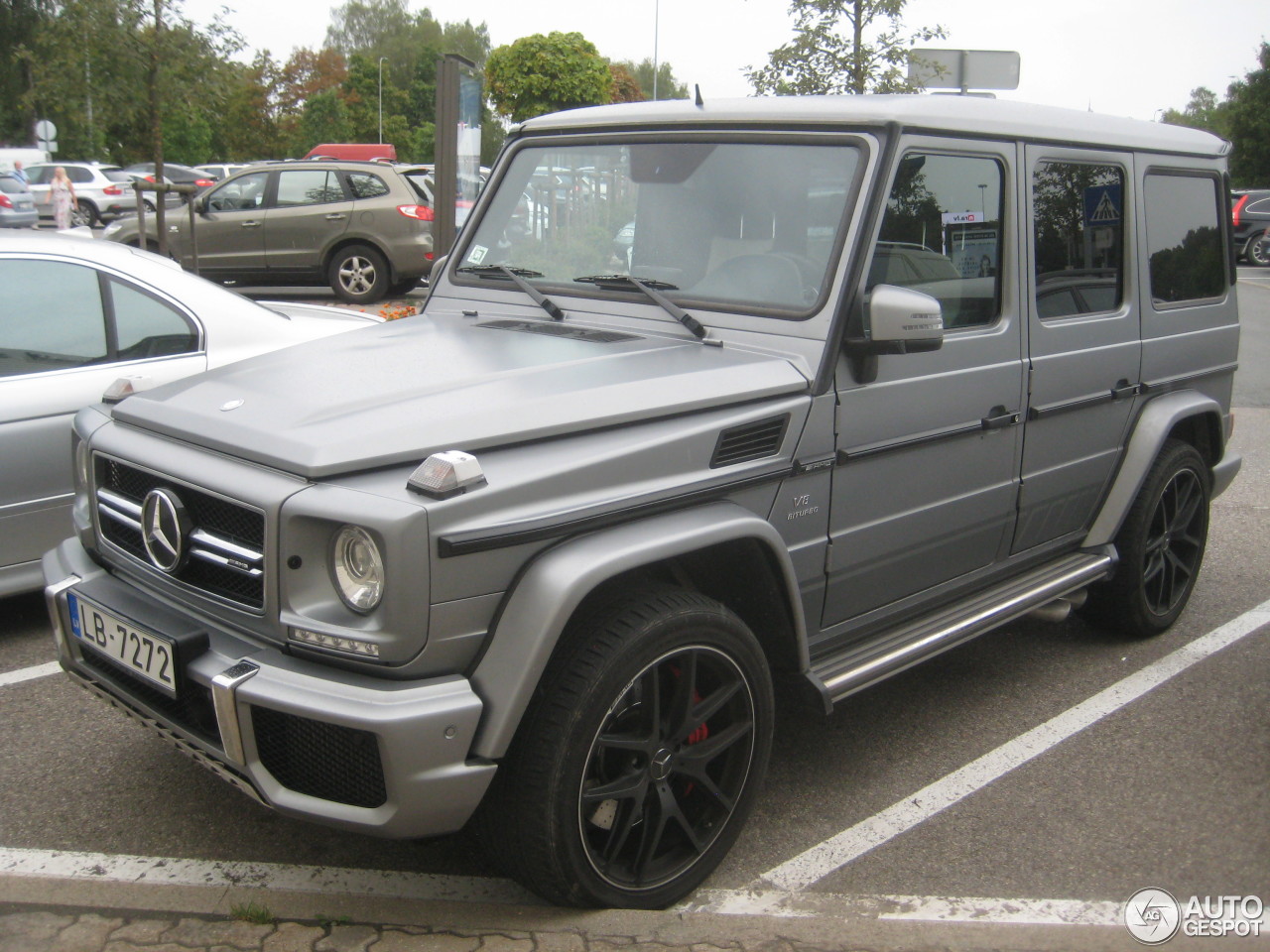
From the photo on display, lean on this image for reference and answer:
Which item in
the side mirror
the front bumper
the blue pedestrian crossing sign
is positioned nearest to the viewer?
the front bumper

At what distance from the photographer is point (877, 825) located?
3436 millimetres

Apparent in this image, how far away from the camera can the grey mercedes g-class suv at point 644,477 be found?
2490 millimetres

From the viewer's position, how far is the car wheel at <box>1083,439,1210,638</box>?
4.67m

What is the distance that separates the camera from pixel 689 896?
120 inches

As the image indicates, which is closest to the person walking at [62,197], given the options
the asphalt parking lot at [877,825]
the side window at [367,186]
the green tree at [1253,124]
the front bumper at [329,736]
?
the side window at [367,186]

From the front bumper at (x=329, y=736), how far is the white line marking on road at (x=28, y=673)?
1961 mm

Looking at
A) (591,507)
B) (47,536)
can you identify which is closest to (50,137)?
(47,536)

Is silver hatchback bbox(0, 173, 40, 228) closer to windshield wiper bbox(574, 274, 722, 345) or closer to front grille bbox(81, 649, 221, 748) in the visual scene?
windshield wiper bbox(574, 274, 722, 345)

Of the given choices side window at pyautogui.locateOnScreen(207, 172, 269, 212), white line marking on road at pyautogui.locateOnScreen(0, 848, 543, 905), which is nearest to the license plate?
white line marking on road at pyautogui.locateOnScreen(0, 848, 543, 905)

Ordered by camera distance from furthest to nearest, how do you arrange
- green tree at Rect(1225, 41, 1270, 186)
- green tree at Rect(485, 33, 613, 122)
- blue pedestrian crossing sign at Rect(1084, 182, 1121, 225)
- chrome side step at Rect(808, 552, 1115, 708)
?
green tree at Rect(1225, 41, 1270, 186) → green tree at Rect(485, 33, 613, 122) → blue pedestrian crossing sign at Rect(1084, 182, 1121, 225) → chrome side step at Rect(808, 552, 1115, 708)

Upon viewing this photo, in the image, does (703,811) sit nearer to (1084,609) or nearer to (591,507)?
(591,507)

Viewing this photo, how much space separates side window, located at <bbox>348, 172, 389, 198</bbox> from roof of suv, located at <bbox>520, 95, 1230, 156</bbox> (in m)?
11.2

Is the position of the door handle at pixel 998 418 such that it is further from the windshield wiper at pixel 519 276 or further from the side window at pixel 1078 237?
the windshield wiper at pixel 519 276

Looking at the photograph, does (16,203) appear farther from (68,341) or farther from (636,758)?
(636,758)
